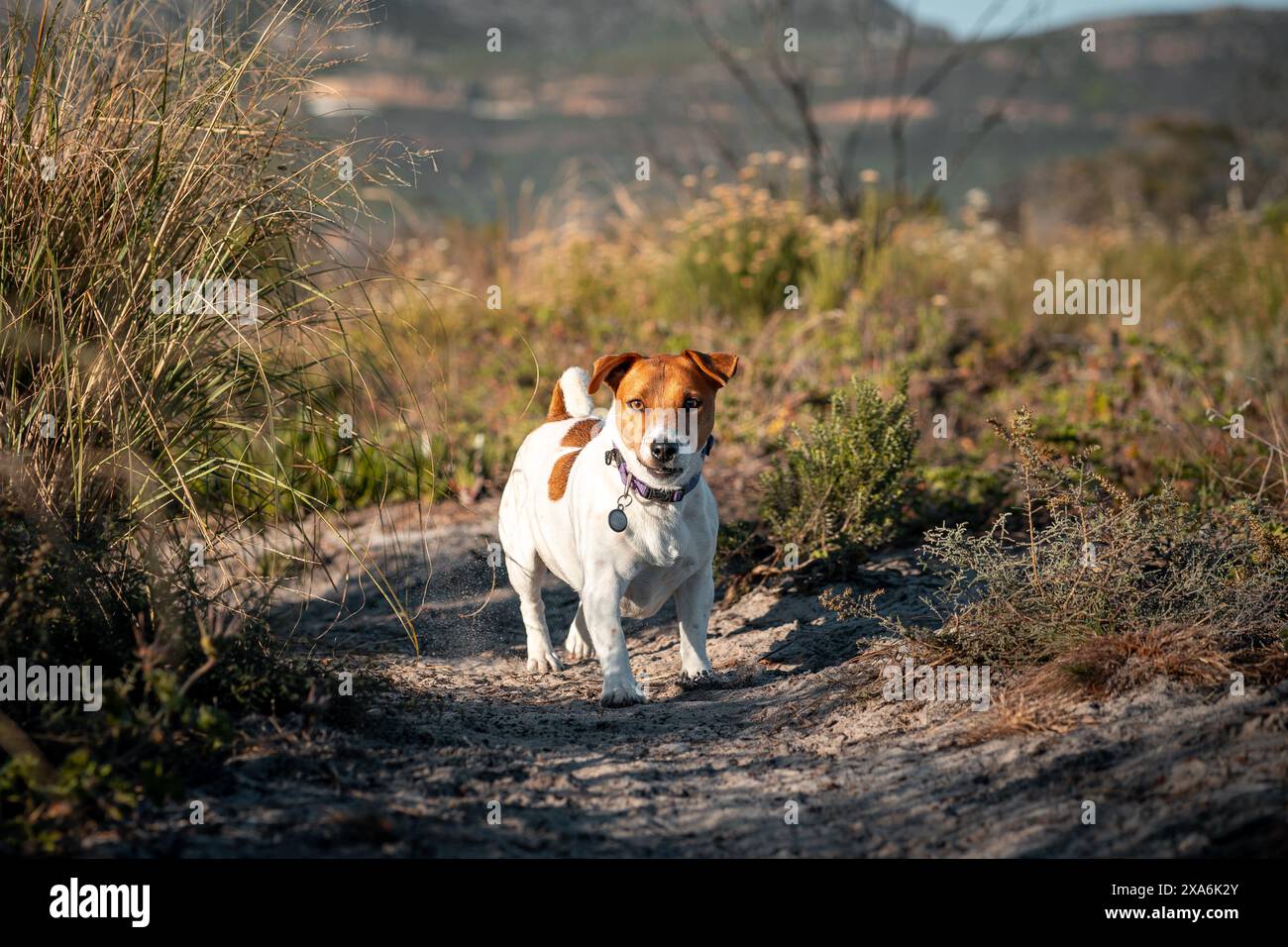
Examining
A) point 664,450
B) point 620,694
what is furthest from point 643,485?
point 620,694

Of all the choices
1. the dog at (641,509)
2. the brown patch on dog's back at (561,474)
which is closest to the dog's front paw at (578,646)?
the dog at (641,509)

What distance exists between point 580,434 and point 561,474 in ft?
0.98

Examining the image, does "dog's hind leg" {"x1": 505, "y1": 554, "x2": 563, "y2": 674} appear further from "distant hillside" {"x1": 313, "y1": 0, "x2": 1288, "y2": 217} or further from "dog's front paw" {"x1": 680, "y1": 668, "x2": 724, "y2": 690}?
"distant hillside" {"x1": 313, "y1": 0, "x2": 1288, "y2": 217}

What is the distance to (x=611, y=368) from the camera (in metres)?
4.51

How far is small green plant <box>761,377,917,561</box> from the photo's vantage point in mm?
5578

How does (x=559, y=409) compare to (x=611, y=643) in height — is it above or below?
above

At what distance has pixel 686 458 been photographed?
436 cm

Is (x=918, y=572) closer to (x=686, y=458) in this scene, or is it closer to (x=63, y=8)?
(x=686, y=458)

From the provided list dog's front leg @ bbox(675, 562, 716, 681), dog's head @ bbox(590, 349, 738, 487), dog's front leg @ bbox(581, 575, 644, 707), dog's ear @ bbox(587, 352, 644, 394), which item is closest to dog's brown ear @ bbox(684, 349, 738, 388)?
dog's head @ bbox(590, 349, 738, 487)

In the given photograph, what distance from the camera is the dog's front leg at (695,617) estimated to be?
4699 mm

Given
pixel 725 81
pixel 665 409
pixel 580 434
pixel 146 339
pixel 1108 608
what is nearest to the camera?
pixel 146 339

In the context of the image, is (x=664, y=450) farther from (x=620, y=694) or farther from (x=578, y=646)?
(x=578, y=646)

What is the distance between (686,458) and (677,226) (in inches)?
226

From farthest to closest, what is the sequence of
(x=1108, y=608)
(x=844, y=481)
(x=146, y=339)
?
(x=844, y=481) < (x=1108, y=608) < (x=146, y=339)
